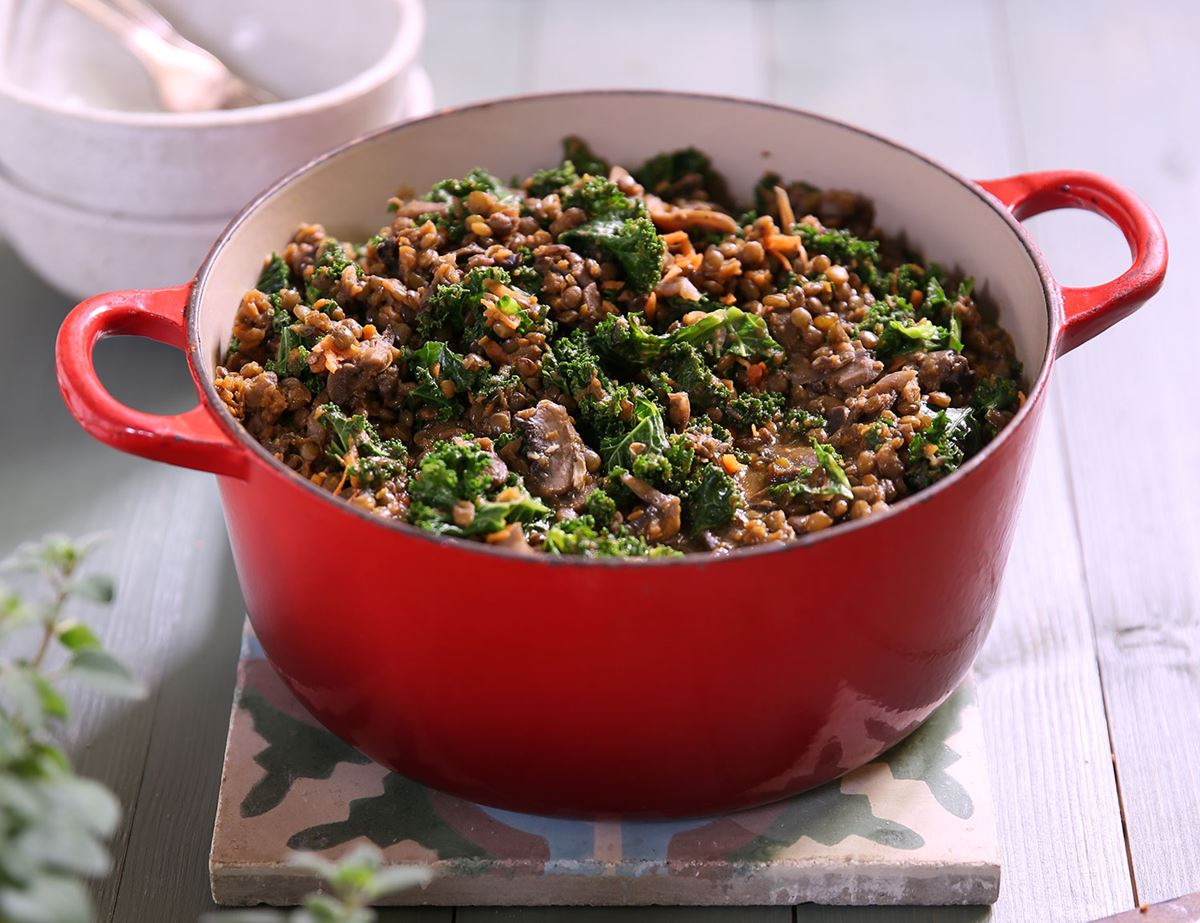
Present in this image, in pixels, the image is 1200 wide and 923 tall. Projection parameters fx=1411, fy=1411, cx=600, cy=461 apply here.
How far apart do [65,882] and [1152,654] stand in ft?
Answer: 7.92

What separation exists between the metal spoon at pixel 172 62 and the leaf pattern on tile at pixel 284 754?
1936mm

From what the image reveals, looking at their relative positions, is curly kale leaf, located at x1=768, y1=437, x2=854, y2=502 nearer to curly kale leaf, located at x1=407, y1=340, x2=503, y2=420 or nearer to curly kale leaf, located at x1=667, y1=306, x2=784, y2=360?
curly kale leaf, located at x1=667, y1=306, x2=784, y2=360

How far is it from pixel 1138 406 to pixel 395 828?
2.37m

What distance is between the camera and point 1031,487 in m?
3.63

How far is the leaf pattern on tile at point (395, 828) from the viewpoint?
8.38 feet

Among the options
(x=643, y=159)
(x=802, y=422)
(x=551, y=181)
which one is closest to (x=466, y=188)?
(x=551, y=181)

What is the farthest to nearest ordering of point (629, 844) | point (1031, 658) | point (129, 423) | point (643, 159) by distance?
point (643, 159)
point (1031, 658)
point (629, 844)
point (129, 423)

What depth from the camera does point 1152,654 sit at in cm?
318

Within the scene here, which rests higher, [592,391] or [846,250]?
[846,250]

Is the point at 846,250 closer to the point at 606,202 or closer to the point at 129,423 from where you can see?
the point at 606,202

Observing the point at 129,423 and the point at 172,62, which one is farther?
the point at 172,62

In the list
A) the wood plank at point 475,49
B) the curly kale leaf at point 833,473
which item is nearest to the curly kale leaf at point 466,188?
the curly kale leaf at point 833,473

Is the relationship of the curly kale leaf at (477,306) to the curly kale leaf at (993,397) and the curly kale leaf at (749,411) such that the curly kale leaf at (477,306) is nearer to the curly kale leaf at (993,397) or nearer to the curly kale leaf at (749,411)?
the curly kale leaf at (749,411)

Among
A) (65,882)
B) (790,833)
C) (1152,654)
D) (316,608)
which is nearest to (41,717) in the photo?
(65,882)
